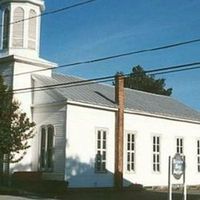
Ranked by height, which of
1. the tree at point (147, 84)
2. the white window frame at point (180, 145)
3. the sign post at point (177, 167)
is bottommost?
the sign post at point (177, 167)

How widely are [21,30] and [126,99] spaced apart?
9155mm

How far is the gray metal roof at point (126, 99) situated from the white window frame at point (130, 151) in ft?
5.68

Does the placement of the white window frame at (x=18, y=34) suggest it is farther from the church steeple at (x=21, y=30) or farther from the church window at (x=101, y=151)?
the church window at (x=101, y=151)

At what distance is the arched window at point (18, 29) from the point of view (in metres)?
36.0

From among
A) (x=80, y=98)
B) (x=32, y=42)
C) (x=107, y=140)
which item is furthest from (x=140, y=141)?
(x=32, y=42)

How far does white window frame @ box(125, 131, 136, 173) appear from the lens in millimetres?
36875

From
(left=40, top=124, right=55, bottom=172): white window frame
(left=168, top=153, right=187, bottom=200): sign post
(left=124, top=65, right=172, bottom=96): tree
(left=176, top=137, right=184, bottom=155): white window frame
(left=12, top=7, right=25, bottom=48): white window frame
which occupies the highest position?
(left=124, top=65, right=172, bottom=96): tree

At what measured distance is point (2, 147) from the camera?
31.2 meters

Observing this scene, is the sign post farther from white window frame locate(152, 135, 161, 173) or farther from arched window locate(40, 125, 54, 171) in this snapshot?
white window frame locate(152, 135, 161, 173)

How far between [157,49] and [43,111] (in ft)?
49.2

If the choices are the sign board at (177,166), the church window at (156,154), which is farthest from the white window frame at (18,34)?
the sign board at (177,166)

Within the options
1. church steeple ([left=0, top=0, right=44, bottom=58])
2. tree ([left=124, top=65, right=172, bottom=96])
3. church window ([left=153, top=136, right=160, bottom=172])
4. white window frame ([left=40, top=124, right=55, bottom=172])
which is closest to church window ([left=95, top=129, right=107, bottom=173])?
white window frame ([left=40, top=124, right=55, bottom=172])

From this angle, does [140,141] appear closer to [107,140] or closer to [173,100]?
[107,140]

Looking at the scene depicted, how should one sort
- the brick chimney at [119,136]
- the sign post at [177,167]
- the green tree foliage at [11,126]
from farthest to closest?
the brick chimney at [119,136] < the green tree foliage at [11,126] < the sign post at [177,167]
